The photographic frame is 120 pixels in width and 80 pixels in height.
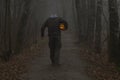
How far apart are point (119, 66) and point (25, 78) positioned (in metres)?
3.95

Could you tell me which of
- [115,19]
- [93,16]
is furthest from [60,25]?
[93,16]

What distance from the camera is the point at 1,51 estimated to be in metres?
17.7

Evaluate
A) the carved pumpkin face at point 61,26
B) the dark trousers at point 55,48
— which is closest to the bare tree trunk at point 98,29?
the carved pumpkin face at point 61,26

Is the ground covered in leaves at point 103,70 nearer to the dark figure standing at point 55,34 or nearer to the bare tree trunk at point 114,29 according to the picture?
the bare tree trunk at point 114,29

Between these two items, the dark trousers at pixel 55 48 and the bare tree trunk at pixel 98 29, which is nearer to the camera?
the dark trousers at pixel 55 48

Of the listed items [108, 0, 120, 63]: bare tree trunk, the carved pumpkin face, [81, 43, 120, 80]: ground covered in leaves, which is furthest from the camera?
the carved pumpkin face

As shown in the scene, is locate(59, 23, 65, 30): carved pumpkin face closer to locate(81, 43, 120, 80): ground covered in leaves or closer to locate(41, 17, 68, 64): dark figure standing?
locate(41, 17, 68, 64): dark figure standing

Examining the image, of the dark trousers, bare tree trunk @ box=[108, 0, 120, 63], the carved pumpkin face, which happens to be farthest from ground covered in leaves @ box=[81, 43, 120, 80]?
the carved pumpkin face

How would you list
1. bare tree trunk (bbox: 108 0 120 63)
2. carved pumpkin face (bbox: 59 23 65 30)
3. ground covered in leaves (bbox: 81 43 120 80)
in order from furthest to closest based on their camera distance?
carved pumpkin face (bbox: 59 23 65 30)
bare tree trunk (bbox: 108 0 120 63)
ground covered in leaves (bbox: 81 43 120 80)

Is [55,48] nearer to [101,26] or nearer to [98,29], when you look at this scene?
[98,29]

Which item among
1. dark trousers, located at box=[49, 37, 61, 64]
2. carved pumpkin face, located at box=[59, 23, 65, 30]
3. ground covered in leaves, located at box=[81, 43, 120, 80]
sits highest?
carved pumpkin face, located at box=[59, 23, 65, 30]

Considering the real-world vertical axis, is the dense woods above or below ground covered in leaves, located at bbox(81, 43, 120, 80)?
above

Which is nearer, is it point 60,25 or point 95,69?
point 95,69

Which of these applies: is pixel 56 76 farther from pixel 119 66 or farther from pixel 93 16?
pixel 93 16
